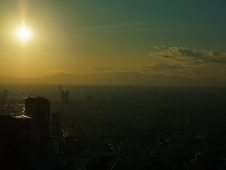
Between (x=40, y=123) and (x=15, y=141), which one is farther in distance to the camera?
(x=40, y=123)

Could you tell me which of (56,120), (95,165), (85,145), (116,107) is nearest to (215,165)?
(95,165)

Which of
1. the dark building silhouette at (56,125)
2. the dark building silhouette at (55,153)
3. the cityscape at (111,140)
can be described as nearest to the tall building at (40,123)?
A: the cityscape at (111,140)

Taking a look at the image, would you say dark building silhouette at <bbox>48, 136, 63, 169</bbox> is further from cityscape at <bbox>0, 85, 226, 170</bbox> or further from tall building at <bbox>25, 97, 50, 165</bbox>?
tall building at <bbox>25, 97, 50, 165</bbox>

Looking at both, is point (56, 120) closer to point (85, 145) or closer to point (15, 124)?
point (85, 145)

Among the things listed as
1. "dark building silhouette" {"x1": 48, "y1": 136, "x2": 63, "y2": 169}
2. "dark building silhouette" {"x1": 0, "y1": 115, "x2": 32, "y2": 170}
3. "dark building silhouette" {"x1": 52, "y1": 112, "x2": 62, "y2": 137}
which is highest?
"dark building silhouette" {"x1": 0, "y1": 115, "x2": 32, "y2": 170}

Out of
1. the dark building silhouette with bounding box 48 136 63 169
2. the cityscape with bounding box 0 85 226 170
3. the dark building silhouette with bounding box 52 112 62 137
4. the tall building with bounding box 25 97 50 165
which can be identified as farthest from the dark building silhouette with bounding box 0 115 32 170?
the dark building silhouette with bounding box 52 112 62 137

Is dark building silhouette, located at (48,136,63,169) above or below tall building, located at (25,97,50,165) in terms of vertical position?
below

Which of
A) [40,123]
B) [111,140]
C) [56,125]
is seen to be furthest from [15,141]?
[111,140]

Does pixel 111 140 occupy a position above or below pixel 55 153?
below

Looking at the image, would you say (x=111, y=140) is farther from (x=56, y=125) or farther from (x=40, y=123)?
(x=40, y=123)

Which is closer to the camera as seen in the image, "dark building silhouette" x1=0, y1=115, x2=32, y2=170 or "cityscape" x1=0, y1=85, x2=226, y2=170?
"dark building silhouette" x1=0, y1=115, x2=32, y2=170
